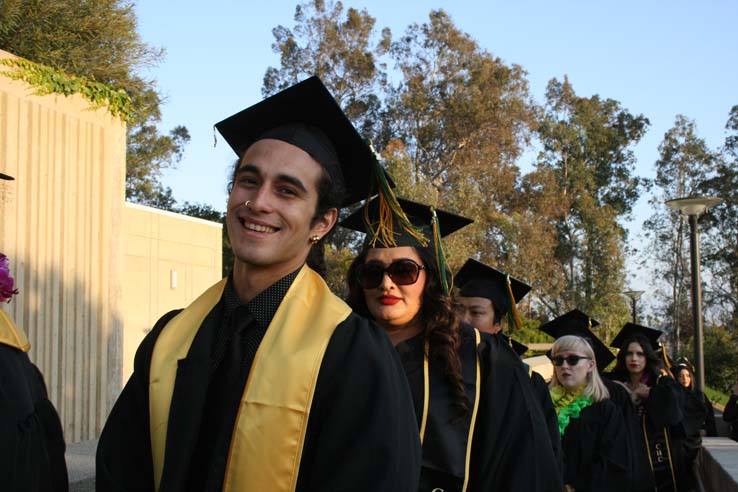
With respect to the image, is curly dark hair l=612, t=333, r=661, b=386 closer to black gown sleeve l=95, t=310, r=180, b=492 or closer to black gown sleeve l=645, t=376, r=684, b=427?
black gown sleeve l=645, t=376, r=684, b=427

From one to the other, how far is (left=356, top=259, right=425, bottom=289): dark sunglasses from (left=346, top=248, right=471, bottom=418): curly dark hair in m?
0.09

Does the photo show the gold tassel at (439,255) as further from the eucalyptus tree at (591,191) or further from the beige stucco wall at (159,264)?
the eucalyptus tree at (591,191)

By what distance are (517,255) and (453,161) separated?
186 inches

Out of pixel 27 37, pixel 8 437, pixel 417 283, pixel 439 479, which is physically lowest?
pixel 439 479

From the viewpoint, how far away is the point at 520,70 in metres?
35.1

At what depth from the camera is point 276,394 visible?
1.94m

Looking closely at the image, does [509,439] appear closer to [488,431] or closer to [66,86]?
[488,431]

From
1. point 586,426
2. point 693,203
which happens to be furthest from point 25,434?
point 693,203

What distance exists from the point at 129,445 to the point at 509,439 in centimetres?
180

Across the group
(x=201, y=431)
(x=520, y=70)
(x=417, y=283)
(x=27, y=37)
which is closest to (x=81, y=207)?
(x=27, y=37)

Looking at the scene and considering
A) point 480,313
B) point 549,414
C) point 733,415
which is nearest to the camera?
point 549,414

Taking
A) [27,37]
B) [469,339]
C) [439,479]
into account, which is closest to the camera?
[439,479]

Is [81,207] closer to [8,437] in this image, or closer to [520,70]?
[8,437]

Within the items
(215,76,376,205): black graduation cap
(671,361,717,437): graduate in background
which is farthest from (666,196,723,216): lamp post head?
(215,76,376,205): black graduation cap
